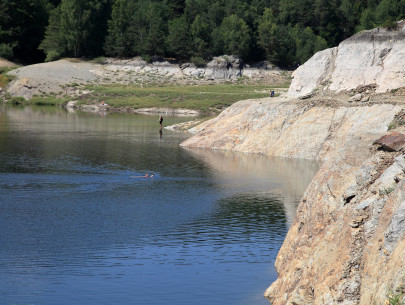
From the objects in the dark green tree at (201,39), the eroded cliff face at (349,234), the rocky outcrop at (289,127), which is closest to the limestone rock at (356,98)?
→ the rocky outcrop at (289,127)

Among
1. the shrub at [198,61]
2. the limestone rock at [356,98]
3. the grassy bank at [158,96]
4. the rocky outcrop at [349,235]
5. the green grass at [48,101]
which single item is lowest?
the green grass at [48,101]

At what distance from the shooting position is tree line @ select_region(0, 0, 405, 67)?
149750 mm

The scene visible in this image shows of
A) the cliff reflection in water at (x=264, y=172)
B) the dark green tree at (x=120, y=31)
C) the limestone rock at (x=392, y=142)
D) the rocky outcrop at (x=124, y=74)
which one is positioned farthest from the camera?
the dark green tree at (x=120, y=31)

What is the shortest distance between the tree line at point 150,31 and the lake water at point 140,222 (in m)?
91.8

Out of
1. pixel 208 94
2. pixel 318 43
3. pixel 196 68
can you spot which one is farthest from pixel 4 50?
pixel 318 43

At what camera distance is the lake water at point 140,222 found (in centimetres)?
2252

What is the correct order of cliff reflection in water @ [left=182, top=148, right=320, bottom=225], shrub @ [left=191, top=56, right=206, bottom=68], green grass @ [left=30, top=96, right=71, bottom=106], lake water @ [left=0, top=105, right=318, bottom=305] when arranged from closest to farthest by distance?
Result: lake water @ [left=0, top=105, right=318, bottom=305], cliff reflection in water @ [left=182, top=148, right=320, bottom=225], green grass @ [left=30, top=96, right=71, bottom=106], shrub @ [left=191, top=56, right=206, bottom=68]

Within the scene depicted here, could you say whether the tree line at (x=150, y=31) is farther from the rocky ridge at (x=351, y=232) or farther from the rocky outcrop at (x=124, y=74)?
the rocky ridge at (x=351, y=232)

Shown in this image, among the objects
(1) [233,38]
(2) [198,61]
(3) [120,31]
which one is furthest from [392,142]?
(3) [120,31]

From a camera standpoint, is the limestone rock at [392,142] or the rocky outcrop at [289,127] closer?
the limestone rock at [392,142]

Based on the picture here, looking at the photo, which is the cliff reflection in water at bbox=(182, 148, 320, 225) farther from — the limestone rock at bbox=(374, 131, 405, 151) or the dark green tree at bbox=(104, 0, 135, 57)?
the dark green tree at bbox=(104, 0, 135, 57)

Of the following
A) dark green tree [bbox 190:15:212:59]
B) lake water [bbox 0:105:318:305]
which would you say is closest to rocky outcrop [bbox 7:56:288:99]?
dark green tree [bbox 190:15:212:59]

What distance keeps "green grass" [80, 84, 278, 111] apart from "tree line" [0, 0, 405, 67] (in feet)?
75.5

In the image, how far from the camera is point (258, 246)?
28109mm
